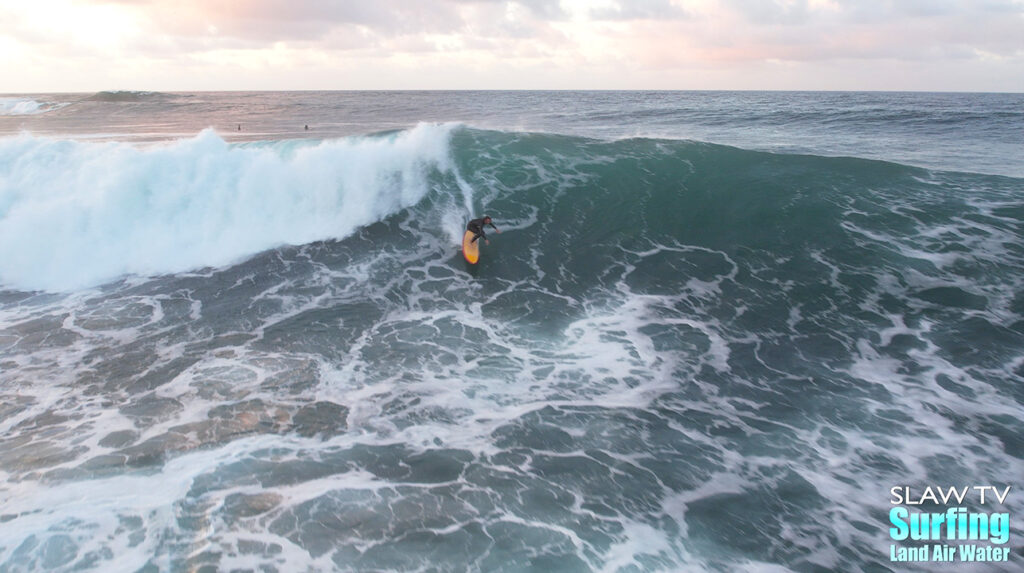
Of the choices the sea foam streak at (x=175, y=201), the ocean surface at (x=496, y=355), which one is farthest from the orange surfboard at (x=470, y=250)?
the sea foam streak at (x=175, y=201)

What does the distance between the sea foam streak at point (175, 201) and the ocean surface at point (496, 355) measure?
10 centimetres

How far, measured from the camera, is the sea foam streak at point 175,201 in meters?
14.6

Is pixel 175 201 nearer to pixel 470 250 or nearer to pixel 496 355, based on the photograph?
pixel 470 250

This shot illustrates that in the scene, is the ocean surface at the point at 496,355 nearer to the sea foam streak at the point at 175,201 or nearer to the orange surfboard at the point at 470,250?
the sea foam streak at the point at 175,201

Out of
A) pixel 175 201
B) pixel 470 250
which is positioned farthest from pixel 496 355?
pixel 175 201

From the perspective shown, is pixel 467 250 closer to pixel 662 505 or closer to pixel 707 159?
pixel 662 505

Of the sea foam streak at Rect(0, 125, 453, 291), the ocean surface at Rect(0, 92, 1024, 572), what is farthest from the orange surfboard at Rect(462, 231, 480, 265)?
the sea foam streak at Rect(0, 125, 453, 291)

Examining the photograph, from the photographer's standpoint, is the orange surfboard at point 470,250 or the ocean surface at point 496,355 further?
the orange surfboard at point 470,250

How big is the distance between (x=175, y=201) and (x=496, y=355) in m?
12.7

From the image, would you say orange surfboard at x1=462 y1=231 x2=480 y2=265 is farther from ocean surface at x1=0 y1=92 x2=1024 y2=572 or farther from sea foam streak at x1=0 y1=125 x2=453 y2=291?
sea foam streak at x1=0 y1=125 x2=453 y2=291

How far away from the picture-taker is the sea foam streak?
14594 millimetres

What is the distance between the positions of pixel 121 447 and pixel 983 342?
15535 mm

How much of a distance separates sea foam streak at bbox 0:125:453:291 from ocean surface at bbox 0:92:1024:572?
10 centimetres

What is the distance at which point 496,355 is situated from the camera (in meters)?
10.4
